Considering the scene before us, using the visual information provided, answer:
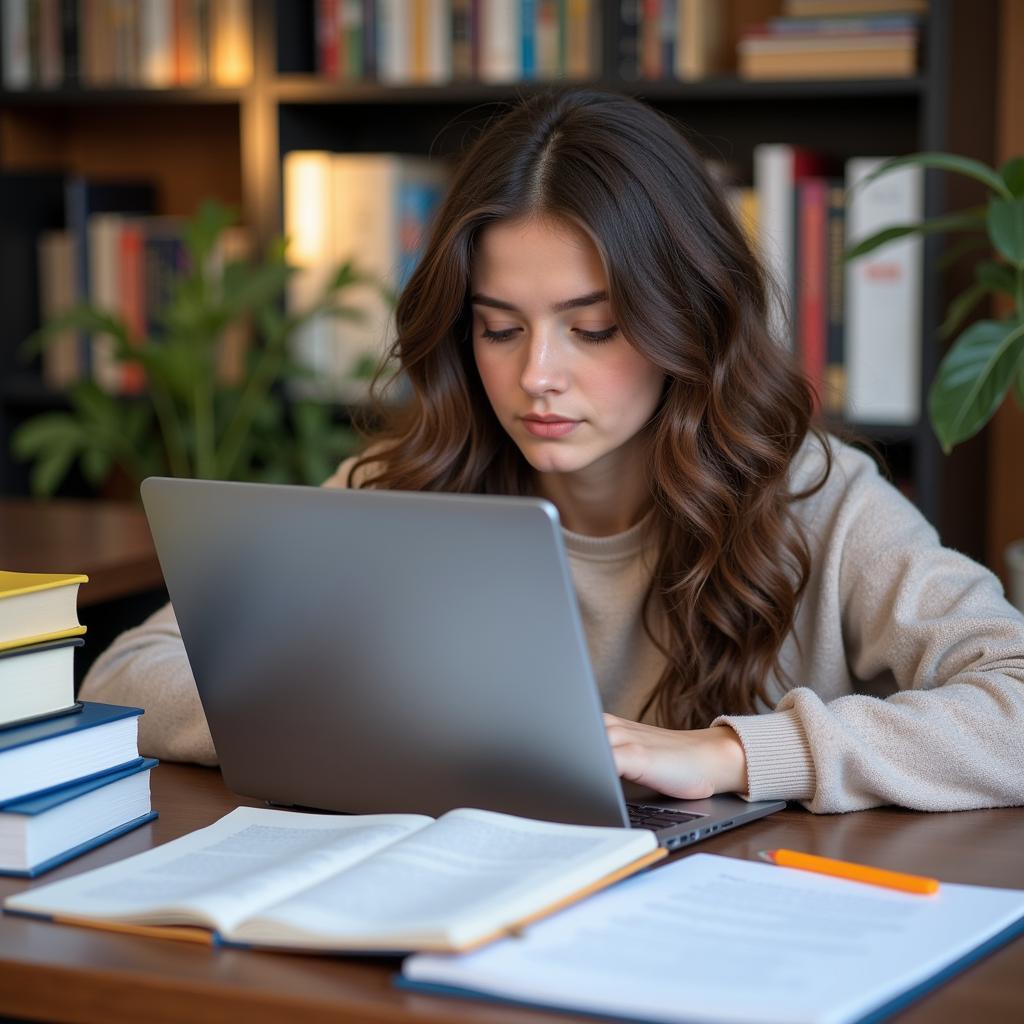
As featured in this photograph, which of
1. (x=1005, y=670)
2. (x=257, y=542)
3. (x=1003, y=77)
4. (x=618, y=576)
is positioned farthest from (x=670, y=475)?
(x=1003, y=77)

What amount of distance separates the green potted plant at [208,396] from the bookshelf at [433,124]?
13 cm

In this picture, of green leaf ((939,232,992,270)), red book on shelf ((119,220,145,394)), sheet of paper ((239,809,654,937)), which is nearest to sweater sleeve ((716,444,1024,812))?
sheet of paper ((239,809,654,937))

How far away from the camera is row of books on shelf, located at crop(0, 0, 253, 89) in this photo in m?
2.67

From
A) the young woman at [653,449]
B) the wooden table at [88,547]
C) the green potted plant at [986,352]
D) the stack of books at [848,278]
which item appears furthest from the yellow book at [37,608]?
the stack of books at [848,278]

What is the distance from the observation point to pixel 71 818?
1.00m

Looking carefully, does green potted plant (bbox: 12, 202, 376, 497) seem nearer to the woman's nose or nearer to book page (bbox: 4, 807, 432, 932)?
the woman's nose

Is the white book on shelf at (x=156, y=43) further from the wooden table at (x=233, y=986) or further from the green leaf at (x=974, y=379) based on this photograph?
the wooden table at (x=233, y=986)

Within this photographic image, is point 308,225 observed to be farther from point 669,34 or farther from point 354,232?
point 669,34

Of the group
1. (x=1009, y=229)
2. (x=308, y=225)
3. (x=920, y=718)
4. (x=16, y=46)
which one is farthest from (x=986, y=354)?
(x=16, y=46)

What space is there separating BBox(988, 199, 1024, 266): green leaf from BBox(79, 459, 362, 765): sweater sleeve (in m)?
1.03

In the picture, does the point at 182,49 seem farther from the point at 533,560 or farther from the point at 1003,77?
the point at 533,560

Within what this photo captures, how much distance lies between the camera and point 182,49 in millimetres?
2709

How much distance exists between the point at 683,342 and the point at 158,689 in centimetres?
55

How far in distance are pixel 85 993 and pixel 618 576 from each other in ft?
2.74
